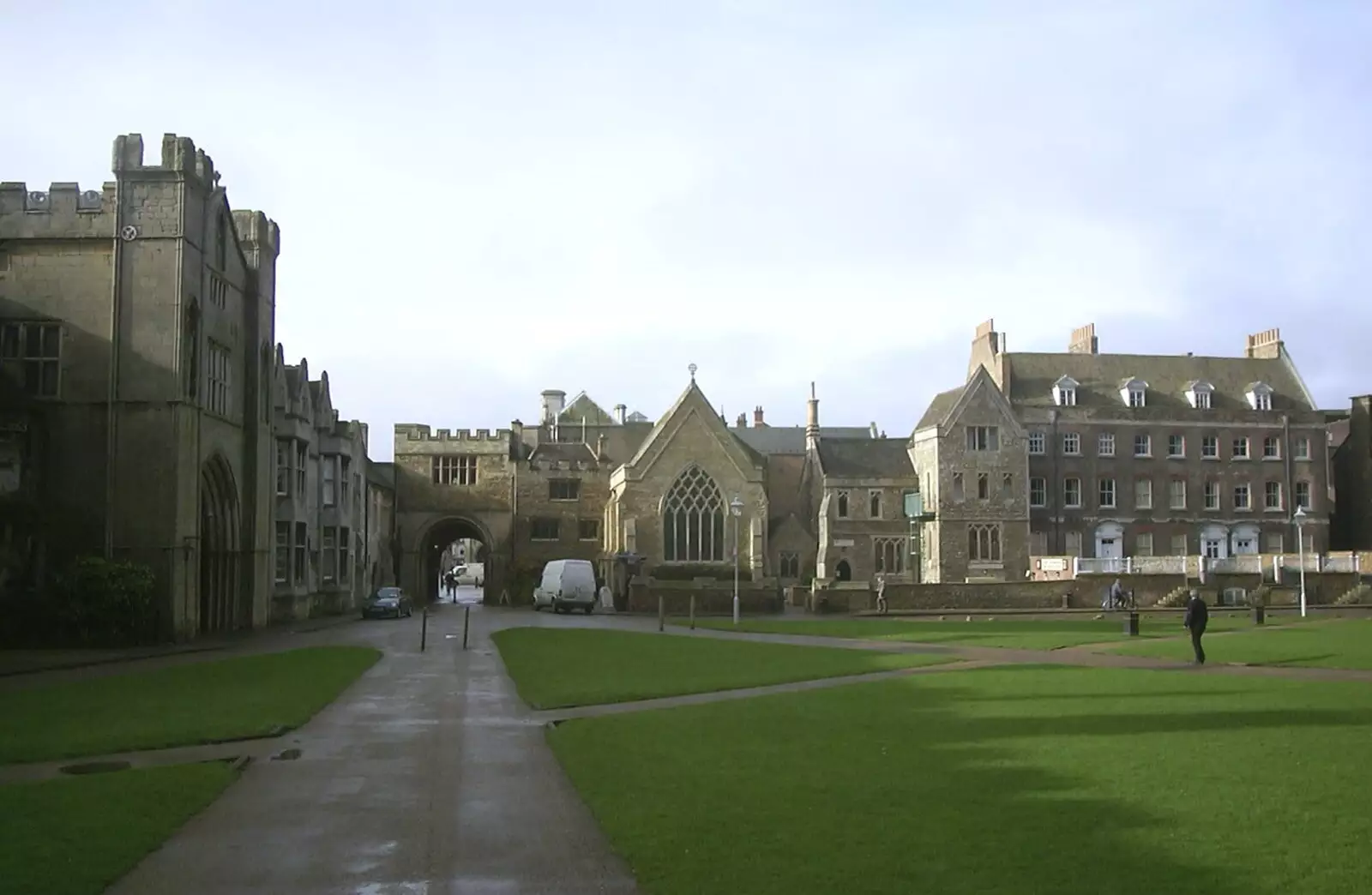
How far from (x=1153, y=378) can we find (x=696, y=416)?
2918 cm

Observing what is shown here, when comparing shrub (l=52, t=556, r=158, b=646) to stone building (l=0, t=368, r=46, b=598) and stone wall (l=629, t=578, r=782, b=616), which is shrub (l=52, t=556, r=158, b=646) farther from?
stone wall (l=629, t=578, r=782, b=616)

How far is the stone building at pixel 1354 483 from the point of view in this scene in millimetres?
78938

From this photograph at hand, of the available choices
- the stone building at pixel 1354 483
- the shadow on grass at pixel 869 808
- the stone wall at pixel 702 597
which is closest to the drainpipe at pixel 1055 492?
the stone building at pixel 1354 483

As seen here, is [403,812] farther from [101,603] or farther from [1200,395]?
[1200,395]

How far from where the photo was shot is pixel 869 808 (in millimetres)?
11406

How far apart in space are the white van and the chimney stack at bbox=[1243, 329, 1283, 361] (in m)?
49.1

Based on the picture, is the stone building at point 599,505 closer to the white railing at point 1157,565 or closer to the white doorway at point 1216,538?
the white railing at point 1157,565

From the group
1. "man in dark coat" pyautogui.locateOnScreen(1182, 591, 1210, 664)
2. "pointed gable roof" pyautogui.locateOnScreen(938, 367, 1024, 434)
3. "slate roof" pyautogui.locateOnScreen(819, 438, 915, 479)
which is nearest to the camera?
"man in dark coat" pyautogui.locateOnScreen(1182, 591, 1210, 664)

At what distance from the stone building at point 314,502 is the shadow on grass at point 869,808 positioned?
3349 cm

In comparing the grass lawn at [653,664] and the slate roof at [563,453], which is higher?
the slate roof at [563,453]

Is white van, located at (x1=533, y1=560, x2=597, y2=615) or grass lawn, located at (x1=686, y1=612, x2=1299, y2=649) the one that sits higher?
white van, located at (x1=533, y1=560, x2=597, y2=615)

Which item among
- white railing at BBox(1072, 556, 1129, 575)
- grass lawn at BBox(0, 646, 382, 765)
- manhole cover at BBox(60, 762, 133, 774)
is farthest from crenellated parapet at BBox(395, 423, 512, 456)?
manhole cover at BBox(60, 762, 133, 774)

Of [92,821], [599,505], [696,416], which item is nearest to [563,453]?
[599,505]

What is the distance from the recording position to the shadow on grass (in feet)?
29.6
